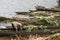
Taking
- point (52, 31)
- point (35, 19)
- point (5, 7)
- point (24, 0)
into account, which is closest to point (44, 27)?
point (52, 31)

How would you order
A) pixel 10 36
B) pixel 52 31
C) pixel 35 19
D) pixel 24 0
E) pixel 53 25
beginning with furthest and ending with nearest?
pixel 24 0 → pixel 35 19 → pixel 53 25 → pixel 52 31 → pixel 10 36

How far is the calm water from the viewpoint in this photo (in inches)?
324

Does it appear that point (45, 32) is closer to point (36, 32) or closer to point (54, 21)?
point (36, 32)

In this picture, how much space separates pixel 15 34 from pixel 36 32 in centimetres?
43

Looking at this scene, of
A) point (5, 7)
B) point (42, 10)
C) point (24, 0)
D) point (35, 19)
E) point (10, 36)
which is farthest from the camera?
point (24, 0)

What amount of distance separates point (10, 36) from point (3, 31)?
19cm

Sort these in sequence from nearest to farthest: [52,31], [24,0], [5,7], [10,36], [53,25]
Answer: [10,36]
[52,31]
[53,25]
[5,7]
[24,0]

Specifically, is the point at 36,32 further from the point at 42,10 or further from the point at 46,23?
the point at 42,10

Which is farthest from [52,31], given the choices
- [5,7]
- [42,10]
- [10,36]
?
[5,7]

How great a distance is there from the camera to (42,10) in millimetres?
6695

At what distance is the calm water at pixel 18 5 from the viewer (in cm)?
823

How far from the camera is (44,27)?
5070 millimetres

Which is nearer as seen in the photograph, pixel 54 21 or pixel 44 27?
pixel 44 27

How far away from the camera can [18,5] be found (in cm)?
886
